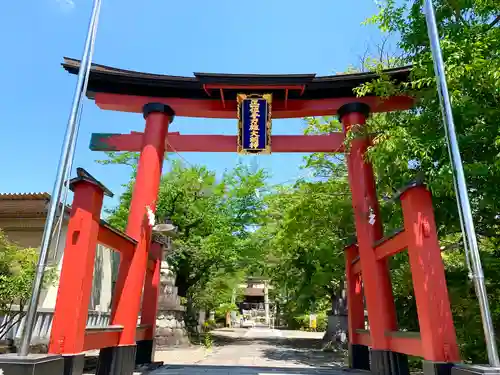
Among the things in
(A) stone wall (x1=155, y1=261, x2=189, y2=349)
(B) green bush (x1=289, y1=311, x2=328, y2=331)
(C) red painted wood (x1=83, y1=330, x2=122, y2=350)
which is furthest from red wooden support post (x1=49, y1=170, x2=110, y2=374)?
(B) green bush (x1=289, y1=311, x2=328, y2=331)

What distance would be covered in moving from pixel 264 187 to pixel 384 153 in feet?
43.9

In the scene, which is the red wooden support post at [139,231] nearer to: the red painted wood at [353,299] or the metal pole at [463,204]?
the red painted wood at [353,299]

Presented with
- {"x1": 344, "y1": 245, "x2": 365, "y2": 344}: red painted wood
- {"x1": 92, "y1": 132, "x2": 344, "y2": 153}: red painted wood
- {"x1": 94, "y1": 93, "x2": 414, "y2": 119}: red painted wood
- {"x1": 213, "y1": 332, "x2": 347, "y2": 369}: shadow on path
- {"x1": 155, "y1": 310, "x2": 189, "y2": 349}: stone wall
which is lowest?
{"x1": 213, "y1": 332, "x2": 347, "y2": 369}: shadow on path

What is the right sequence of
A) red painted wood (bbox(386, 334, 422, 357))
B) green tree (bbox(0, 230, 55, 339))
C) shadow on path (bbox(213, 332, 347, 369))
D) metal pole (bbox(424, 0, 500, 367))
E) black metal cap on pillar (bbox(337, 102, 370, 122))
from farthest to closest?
shadow on path (bbox(213, 332, 347, 369)) → black metal cap on pillar (bbox(337, 102, 370, 122)) → green tree (bbox(0, 230, 55, 339)) → red painted wood (bbox(386, 334, 422, 357)) → metal pole (bbox(424, 0, 500, 367))

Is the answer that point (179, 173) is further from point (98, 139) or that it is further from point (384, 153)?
point (384, 153)

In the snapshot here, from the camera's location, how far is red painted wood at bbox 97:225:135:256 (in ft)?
20.7

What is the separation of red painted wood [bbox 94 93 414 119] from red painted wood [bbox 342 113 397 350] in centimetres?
50

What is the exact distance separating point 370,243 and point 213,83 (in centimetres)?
468

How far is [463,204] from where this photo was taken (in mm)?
4805

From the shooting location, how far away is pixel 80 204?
19.1 feet

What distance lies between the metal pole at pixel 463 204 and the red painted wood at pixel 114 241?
5.37 metres

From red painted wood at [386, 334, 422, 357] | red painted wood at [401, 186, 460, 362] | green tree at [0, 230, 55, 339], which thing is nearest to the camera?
red painted wood at [401, 186, 460, 362]

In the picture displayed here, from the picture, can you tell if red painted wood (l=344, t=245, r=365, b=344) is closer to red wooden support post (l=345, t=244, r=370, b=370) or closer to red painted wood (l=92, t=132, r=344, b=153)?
red wooden support post (l=345, t=244, r=370, b=370)

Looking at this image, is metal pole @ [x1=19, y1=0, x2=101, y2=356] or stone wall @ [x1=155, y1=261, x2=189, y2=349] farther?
stone wall @ [x1=155, y1=261, x2=189, y2=349]
